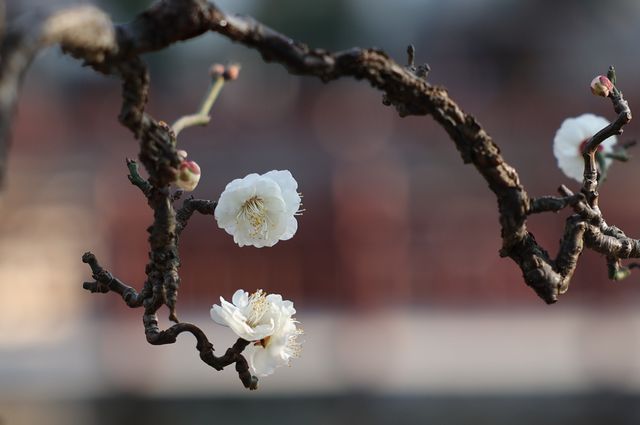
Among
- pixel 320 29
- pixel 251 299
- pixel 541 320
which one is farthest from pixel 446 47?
pixel 251 299

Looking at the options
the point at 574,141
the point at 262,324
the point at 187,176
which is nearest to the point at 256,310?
the point at 262,324

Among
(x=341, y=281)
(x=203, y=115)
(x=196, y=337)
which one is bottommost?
(x=196, y=337)

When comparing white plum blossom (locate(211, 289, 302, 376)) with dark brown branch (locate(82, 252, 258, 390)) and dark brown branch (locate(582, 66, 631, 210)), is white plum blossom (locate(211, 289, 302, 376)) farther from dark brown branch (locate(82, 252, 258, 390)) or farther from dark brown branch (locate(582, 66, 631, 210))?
dark brown branch (locate(582, 66, 631, 210))

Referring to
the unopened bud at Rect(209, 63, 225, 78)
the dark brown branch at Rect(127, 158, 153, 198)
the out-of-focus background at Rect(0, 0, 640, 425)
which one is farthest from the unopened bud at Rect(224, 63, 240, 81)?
the out-of-focus background at Rect(0, 0, 640, 425)

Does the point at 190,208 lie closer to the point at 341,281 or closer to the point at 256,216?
the point at 256,216

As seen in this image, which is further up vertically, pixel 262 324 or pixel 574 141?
pixel 574 141

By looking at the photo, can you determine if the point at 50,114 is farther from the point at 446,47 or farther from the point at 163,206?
the point at 163,206
